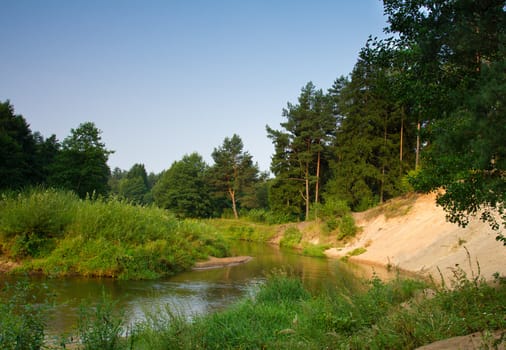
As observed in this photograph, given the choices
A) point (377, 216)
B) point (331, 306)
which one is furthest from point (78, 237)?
point (377, 216)

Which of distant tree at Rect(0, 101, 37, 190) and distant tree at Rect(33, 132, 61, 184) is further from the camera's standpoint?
distant tree at Rect(33, 132, 61, 184)

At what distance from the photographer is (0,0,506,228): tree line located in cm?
688

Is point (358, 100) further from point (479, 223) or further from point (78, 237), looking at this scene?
point (78, 237)

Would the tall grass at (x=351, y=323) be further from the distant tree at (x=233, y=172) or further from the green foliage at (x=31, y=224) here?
the distant tree at (x=233, y=172)

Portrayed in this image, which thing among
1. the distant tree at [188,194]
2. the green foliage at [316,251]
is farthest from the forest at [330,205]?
the distant tree at [188,194]

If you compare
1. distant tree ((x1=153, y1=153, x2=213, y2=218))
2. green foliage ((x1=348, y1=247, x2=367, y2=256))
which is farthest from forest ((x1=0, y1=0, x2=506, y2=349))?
distant tree ((x1=153, y1=153, x2=213, y2=218))

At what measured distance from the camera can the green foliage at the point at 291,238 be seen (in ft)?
142

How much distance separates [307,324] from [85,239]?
16.6 meters

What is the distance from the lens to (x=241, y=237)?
177ft

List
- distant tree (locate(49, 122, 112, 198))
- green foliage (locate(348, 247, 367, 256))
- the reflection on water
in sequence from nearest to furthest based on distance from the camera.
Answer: the reflection on water → green foliage (locate(348, 247, 367, 256)) → distant tree (locate(49, 122, 112, 198))

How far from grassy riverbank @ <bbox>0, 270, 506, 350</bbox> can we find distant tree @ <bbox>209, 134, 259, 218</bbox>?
56501mm

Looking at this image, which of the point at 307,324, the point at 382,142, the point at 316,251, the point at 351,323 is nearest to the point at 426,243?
the point at 316,251

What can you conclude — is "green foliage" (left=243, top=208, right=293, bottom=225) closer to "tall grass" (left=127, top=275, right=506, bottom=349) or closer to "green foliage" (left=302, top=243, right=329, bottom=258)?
"green foliage" (left=302, top=243, right=329, bottom=258)

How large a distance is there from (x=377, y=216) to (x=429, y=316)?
1249 inches
